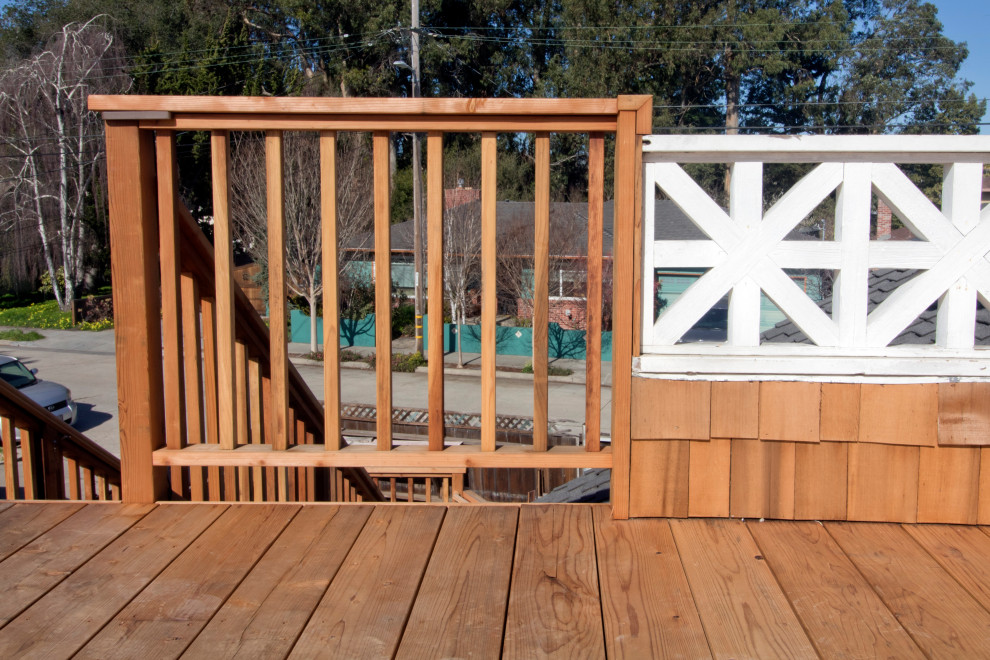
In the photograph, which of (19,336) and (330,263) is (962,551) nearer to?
(330,263)

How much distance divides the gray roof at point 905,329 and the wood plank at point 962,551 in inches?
30.2

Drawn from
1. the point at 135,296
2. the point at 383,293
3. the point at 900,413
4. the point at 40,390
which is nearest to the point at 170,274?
the point at 135,296

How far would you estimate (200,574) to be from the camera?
73.4 inches

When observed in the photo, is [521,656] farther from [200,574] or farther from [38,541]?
[38,541]

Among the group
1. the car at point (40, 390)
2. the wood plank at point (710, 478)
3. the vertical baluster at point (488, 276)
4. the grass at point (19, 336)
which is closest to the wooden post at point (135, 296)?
the vertical baluster at point (488, 276)

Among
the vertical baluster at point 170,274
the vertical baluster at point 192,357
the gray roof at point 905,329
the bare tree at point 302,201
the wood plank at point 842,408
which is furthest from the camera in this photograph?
the bare tree at point 302,201

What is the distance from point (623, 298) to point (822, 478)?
75 centimetres

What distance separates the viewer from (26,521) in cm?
221

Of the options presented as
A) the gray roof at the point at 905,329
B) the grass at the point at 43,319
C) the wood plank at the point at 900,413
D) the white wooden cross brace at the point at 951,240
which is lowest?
the grass at the point at 43,319

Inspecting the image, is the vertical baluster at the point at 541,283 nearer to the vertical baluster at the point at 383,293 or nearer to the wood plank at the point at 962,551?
the vertical baluster at the point at 383,293

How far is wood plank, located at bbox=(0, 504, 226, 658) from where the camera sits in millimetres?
1575

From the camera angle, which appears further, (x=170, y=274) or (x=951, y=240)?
(x=170, y=274)

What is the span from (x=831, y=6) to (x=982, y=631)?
3305 centimetres

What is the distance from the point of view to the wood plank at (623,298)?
2.13 meters
